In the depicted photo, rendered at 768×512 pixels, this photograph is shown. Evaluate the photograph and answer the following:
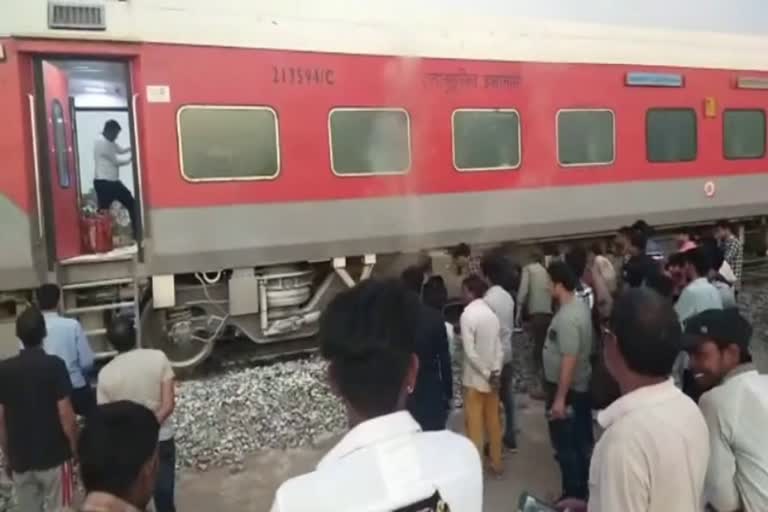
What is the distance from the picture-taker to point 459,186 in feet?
28.5

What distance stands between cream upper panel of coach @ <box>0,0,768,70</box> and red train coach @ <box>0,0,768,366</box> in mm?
23

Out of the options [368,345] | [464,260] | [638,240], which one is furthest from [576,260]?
[368,345]

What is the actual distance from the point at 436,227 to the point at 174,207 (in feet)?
9.30

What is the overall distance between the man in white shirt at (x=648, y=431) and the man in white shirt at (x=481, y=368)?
8.48ft

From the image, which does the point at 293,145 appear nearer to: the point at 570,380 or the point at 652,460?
the point at 570,380

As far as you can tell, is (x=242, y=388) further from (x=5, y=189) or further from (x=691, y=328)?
(x=691, y=328)

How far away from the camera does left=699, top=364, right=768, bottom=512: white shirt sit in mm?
2443

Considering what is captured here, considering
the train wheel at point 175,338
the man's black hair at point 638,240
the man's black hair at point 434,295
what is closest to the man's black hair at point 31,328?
Answer: the man's black hair at point 434,295

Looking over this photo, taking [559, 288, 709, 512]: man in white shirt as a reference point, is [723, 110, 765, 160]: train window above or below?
above

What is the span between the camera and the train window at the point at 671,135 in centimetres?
1020

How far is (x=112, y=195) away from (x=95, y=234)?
82cm

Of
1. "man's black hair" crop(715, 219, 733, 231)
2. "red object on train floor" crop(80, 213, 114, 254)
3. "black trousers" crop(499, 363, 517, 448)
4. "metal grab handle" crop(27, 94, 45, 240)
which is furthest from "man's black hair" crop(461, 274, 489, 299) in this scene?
"man's black hair" crop(715, 219, 733, 231)

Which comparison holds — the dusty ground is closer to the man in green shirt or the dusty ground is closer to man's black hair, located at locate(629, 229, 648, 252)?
the man in green shirt

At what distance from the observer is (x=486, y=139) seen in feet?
29.1
